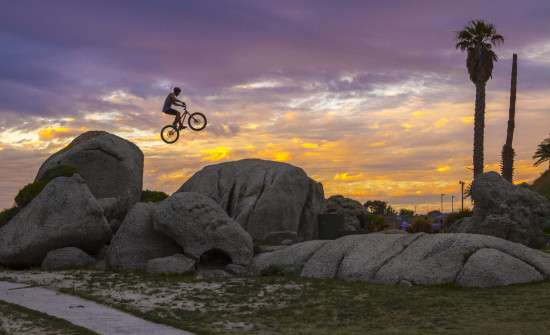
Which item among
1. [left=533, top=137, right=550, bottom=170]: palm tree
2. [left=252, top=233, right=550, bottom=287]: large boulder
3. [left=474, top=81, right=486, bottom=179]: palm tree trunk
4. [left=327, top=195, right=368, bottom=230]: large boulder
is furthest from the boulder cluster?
[left=533, top=137, right=550, bottom=170]: palm tree

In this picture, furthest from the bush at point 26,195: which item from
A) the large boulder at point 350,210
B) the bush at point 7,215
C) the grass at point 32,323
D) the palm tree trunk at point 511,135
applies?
the palm tree trunk at point 511,135

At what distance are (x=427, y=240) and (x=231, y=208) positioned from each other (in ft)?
46.5

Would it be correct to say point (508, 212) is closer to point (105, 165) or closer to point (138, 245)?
point (138, 245)

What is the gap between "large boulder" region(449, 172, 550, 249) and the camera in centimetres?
2477

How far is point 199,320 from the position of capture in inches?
494

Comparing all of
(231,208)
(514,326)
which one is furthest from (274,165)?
(514,326)

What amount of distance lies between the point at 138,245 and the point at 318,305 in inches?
357

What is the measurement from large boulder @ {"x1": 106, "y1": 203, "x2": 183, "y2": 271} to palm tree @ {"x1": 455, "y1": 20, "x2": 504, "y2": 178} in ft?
77.5

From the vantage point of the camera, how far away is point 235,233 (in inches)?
818

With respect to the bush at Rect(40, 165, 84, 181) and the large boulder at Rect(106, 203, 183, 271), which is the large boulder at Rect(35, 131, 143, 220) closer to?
the bush at Rect(40, 165, 84, 181)

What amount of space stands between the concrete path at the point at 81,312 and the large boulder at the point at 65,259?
3.93 meters

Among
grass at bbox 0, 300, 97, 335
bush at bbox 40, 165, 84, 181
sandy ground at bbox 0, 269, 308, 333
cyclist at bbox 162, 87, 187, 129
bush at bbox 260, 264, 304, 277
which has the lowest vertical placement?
grass at bbox 0, 300, 97, 335

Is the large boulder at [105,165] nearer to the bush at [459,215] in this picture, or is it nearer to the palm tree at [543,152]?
the bush at [459,215]

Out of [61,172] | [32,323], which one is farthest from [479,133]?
[32,323]
